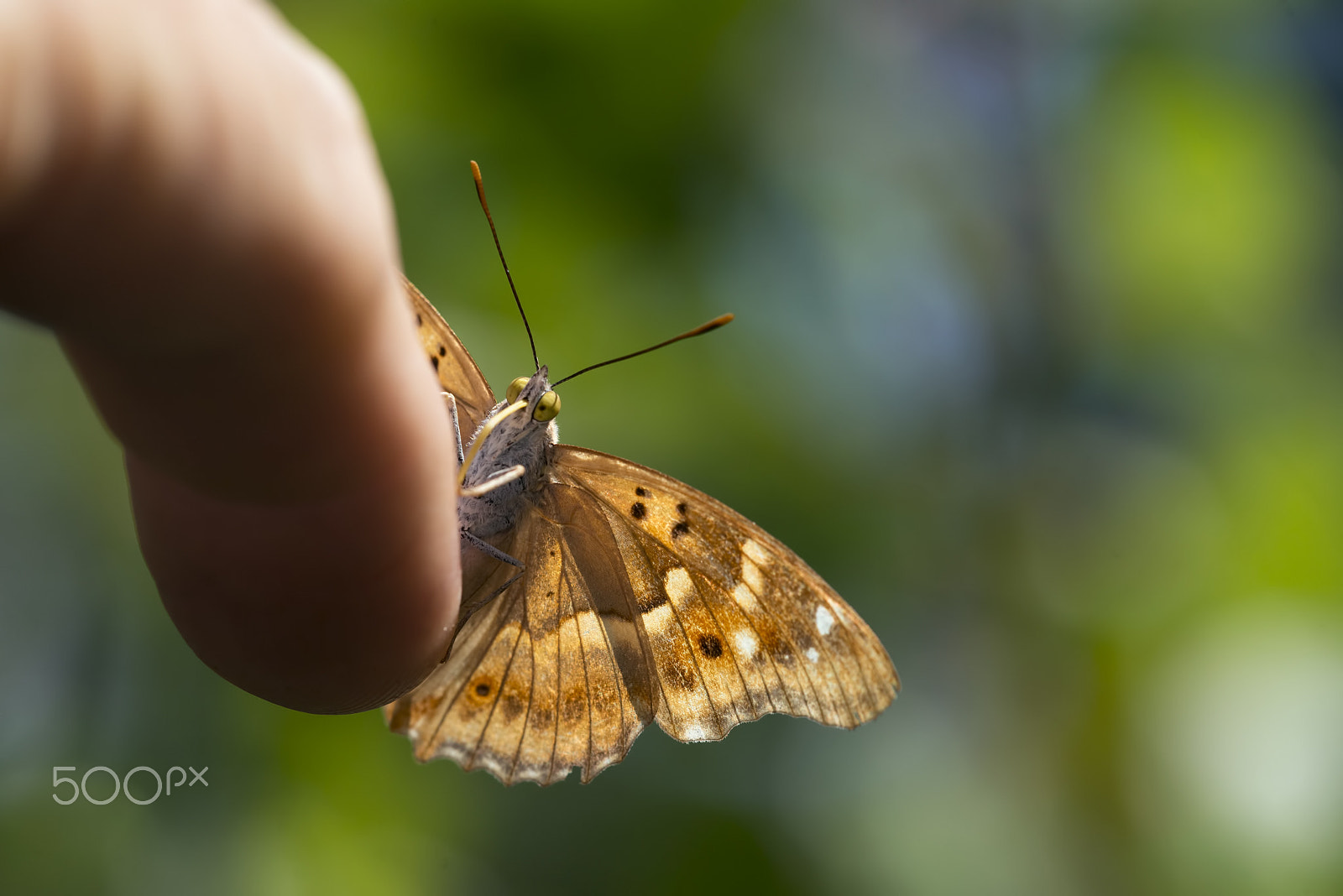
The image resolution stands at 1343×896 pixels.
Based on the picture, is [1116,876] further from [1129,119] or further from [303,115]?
[303,115]

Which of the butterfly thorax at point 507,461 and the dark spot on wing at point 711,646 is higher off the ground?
the butterfly thorax at point 507,461

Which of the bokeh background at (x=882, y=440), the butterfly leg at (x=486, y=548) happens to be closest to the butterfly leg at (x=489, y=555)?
the butterfly leg at (x=486, y=548)

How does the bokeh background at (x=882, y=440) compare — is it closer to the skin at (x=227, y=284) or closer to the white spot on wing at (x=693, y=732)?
the white spot on wing at (x=693, y=732)

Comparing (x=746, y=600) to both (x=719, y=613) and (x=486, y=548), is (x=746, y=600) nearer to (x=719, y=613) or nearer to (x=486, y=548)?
(x=719, y=613)

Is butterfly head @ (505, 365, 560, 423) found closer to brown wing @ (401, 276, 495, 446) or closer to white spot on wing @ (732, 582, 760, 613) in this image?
brown wing @ (401, 276, 495, 446)

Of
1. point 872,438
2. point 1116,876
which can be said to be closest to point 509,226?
point 872,438

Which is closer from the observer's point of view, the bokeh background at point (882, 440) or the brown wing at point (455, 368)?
the brown wing at point (455, 368)

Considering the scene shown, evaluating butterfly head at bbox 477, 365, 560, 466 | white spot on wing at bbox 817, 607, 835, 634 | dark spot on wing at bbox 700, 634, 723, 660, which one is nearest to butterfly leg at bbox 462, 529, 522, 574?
butterfly head at bbox 477, 365, 560, 466

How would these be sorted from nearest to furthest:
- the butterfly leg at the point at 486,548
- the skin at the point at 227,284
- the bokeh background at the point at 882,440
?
1. the skin at the point at 227,284
2. the butterfly leg at the point at 486,548
3. the bokeh background at the point at 882,440

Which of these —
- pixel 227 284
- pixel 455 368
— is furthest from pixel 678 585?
pixel 227 284
